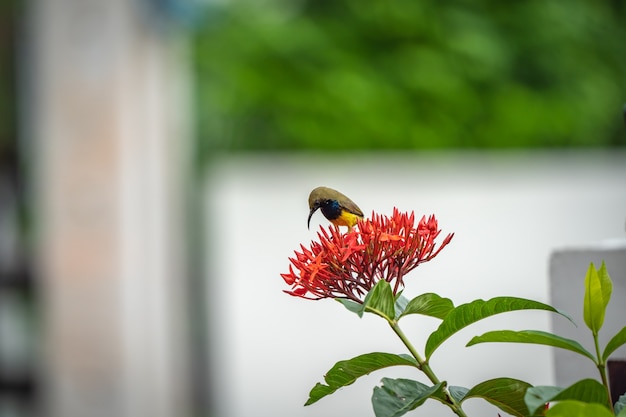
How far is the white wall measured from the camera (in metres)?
3.67

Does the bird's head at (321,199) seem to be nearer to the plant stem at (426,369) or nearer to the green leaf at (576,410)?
the plant stem at (426,369)

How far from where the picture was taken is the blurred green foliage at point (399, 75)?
5.20 meters

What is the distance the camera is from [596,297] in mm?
614

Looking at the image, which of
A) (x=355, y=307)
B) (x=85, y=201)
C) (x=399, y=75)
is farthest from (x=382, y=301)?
(x=399, y=75)

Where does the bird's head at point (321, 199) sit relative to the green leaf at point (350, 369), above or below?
above

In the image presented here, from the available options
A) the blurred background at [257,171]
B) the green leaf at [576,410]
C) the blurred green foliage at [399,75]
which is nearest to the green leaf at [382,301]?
the green leaf at [576,410]

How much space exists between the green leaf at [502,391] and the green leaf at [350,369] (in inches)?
1.8

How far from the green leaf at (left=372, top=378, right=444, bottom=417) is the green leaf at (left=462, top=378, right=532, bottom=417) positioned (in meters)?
0.03

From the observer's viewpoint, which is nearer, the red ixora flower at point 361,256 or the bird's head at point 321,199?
the red ixora flower at point 361,256

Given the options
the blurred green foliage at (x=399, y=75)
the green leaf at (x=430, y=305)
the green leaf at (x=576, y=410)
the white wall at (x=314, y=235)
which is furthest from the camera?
the blurred green foliage at (x=399, y=75)

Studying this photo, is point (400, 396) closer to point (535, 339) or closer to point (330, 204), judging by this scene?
point (535, 339)

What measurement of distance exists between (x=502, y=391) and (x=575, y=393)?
0.25ft

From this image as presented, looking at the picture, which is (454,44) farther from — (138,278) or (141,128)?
(138,278)

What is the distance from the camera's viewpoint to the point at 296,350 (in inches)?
152
